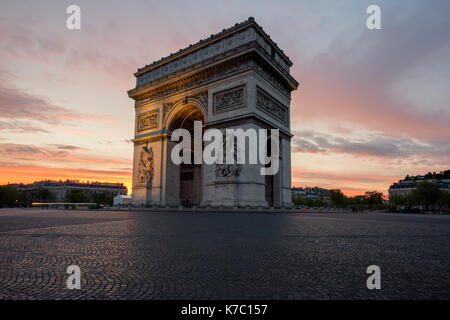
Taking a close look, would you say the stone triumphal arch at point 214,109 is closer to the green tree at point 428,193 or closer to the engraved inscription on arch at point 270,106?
the engraved inscription on arch at point 270,106

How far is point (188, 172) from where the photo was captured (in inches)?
1131

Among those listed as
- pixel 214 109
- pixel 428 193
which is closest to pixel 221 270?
pixel 214 109

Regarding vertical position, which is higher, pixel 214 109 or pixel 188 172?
pixel 214 109

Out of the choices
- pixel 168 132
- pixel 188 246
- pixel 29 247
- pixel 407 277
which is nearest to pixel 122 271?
pixel 188 246

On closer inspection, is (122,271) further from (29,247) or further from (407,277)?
(407,277)

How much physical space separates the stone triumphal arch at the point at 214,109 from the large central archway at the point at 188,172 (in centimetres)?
9

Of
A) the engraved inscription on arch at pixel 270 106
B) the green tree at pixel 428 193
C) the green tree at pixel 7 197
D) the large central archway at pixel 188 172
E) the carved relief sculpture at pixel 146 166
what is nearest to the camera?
the engraved inscription on arch at pixel 270 106

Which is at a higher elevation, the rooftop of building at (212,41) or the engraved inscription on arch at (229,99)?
the rooftop of building at (212,41)

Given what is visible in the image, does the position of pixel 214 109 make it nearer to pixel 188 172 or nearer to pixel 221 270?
pixel 188 172

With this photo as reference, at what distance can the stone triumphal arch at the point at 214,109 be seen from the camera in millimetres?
20438

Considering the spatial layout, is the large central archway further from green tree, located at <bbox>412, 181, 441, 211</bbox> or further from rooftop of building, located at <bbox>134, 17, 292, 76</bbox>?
green tree, located at <bbox>412, 181, 441, 211</bbox>

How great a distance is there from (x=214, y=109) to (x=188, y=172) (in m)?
8.51

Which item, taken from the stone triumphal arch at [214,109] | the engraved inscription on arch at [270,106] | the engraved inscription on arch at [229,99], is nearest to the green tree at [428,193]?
the stone triumphal arch at [214,109]
